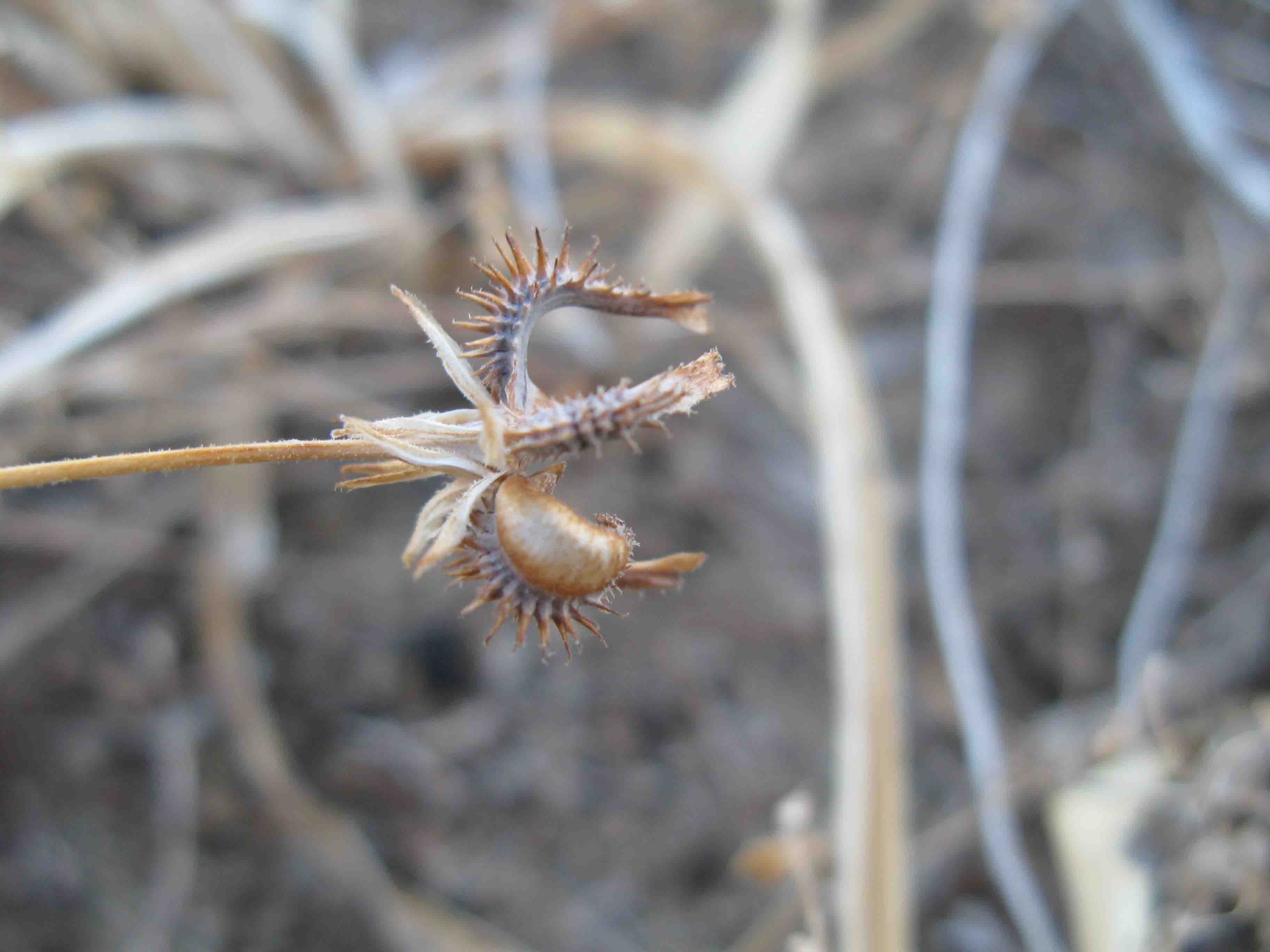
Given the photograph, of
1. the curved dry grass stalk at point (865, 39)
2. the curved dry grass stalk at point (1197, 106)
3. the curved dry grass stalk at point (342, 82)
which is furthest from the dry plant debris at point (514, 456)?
Answer: the curved dry grass stalk at point (865, 39)

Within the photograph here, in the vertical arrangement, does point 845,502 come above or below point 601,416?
above

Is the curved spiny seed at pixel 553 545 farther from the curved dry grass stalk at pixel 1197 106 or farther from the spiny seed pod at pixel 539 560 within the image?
the curved dry grass stalk at pixel 1197 106

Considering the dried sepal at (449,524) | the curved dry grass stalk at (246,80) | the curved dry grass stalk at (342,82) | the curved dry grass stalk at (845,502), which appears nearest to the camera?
the dried sepal at (449,524)

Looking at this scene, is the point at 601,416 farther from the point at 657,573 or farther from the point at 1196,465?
the point at 1196,465

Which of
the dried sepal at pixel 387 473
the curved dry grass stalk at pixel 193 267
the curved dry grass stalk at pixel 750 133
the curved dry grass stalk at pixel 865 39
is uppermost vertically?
the curved dry grass stalk at pixel 865 39

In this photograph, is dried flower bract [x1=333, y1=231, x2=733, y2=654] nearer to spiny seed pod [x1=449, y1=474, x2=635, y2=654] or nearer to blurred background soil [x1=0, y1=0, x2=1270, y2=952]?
spiny seed pod [x1=449, y1=474, x2=635, y2=654]

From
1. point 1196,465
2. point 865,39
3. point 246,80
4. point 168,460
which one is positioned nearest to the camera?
point 168,460

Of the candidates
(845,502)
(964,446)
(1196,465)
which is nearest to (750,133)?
(964,446)

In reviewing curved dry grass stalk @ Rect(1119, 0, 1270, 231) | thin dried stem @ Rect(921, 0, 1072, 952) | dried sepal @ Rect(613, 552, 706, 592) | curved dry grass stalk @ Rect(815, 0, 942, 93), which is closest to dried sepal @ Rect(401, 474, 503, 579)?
dried sepal @ Rect(613, 552, 706, 592)
